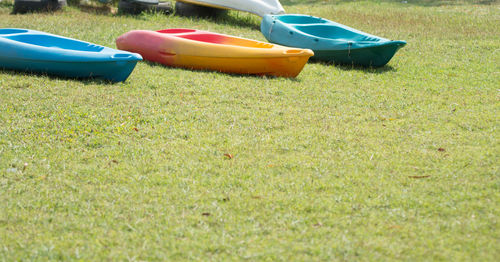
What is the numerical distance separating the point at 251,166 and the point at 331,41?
4.39 metres

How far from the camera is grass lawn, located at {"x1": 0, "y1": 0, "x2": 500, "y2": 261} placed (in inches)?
127

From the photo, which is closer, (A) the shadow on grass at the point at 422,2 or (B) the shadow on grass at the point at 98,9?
(B) the shadow on grass at the point at 98,9

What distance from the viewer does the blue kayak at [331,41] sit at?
779 centimetres

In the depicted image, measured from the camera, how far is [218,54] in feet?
24.0

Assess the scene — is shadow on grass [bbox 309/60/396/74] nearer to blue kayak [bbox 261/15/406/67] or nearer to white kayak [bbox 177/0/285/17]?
blue kayak [bbox 261/15/406/67]

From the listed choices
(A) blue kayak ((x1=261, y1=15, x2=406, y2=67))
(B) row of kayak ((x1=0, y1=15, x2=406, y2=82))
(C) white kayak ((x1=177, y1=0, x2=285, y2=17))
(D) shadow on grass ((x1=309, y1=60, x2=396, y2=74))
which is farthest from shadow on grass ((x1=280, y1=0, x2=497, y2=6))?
(D) shadow on grass ((x1=309, y1=60, x2=396, y2=74))

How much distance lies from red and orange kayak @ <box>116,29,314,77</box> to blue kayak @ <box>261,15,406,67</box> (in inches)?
42.0

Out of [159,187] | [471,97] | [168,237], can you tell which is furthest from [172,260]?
[471,97]

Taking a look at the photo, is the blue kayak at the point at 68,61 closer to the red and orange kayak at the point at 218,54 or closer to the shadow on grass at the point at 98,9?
the red and orange kayak at the point at 218,54

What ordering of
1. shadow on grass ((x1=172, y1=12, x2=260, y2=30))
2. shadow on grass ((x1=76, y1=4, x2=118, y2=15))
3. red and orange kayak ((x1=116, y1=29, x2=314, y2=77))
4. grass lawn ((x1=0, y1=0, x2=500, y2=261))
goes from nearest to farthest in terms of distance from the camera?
grass lawn ((x1=0, y1=0, x2=500, y2=261)) < red and orange kayak ((x1=116, y1=29, x2=314, y2=77)) < shadow on grass ((x1=172, y1=12, x2=260, y2=30)) < shadow on grass ((x1=76, y1=4, x2=118, y2=15))

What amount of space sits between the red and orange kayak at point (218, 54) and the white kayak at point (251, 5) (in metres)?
3.63

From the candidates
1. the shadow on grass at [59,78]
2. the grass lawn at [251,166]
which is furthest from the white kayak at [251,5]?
the shadow on grass at [59,78]

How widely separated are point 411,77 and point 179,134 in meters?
4.06

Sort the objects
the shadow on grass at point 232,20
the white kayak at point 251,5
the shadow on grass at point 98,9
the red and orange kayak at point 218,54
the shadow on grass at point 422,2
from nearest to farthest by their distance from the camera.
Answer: the red and orange kayak at point 218,54
the white kayak at point 251,5
the shadow on grass at point 232,20
the shadow on grass at point 98,9
the shadow on grass at point 422,2
